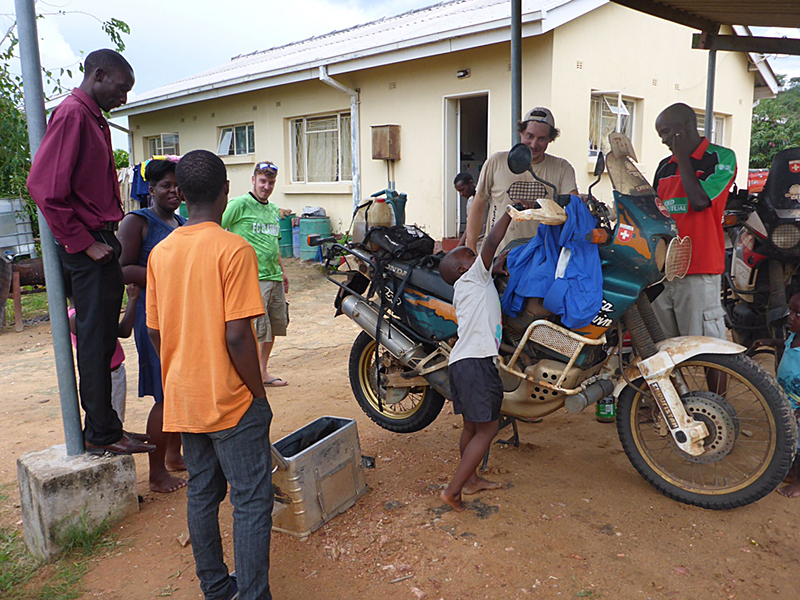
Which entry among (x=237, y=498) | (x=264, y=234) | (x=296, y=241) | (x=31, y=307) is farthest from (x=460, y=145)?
(x=237, y=498)

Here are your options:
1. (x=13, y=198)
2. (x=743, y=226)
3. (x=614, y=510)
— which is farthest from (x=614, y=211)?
(x=13, y=198)

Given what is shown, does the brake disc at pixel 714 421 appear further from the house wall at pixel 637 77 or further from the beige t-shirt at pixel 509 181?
the house wall at pixel 637 77

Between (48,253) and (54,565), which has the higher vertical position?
(48,253)

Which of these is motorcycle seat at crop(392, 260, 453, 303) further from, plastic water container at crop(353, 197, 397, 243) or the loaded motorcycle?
the loaded motorcycle

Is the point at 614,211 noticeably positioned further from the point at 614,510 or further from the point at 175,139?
the point at 175,139

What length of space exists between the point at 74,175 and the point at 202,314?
50.2 inches

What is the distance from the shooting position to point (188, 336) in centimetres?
227

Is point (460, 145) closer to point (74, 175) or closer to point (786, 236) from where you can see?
point (786, 236)

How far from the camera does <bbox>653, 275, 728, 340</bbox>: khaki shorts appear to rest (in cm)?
380

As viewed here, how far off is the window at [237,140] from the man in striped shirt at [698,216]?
11.6 m

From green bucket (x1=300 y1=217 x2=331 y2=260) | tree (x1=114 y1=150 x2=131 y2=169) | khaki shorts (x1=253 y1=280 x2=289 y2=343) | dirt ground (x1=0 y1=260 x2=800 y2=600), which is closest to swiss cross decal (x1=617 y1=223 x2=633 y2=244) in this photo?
dirt ground (x1=0 y1=260 x2=800 y2=600)

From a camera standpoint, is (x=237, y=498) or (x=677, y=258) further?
(x=677, y=258)

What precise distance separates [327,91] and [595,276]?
10.2m

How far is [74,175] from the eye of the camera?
9.74 feet
